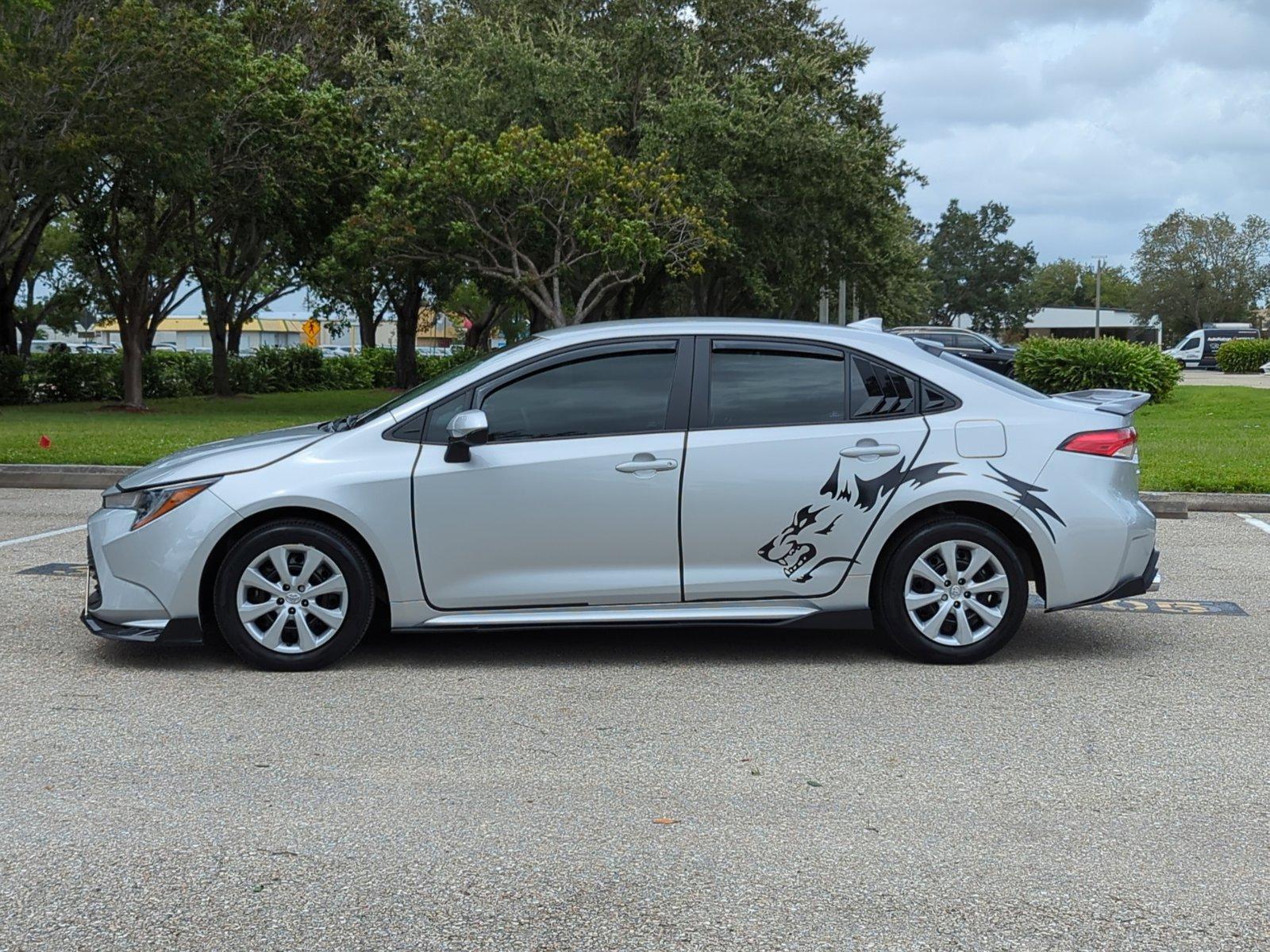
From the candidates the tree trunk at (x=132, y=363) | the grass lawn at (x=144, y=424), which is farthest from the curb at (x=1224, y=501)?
the tree trunk at (x=132, y=363)

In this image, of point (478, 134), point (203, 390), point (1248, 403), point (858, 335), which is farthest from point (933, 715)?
point (203, 390)

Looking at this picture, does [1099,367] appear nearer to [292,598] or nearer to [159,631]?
[292,598]

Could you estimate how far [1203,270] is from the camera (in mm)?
96312

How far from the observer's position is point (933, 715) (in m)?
5.54

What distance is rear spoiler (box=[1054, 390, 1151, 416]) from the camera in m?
6.71

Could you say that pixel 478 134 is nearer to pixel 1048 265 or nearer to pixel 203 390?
pixel 203 390

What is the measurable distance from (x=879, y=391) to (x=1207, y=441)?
43.9 feet

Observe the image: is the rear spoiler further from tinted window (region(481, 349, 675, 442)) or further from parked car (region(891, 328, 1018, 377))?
parked car (region(891, 328, 1018, 377))

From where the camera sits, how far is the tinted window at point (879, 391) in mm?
6434

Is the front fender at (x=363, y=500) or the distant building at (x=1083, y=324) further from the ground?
the distant building at (x=1083, y=324)

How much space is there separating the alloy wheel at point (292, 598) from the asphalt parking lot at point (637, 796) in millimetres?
189

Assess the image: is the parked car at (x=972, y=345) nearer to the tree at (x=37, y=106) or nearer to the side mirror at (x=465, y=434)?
the tree at (x=37, y=106)

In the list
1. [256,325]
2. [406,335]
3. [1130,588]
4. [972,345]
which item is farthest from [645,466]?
[256,325]

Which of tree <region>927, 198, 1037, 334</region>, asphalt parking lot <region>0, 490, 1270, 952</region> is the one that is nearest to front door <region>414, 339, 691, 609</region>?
asphalt parking lot <region>0, 490, 1270, 952</region>
